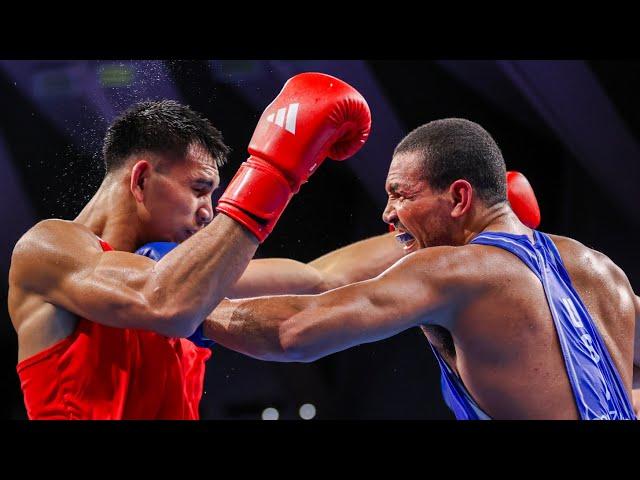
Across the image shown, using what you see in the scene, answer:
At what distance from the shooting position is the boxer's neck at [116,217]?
2.55m

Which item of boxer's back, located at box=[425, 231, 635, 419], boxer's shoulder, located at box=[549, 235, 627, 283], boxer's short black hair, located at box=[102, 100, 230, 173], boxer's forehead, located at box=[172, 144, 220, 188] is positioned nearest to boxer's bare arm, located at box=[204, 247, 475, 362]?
boxer's back, located at box=[425, 231, 635, 419]

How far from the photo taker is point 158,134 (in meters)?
2.66

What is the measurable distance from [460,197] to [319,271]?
1092mm

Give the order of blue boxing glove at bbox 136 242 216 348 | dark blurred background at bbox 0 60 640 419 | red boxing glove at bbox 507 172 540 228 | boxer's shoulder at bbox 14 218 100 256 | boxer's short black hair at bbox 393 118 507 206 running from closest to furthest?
boxer's shoulder at bbox 14 218 100 256 → blue boxing glove at bbox 136 242 216 348 → boxer's short black hair at bbox 393 118 507 206 → red boxing glove at bbox 507 172 540 228 → dark blurred background at bbox 0 60 640 419

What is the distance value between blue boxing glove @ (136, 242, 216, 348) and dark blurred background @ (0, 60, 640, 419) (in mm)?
2624

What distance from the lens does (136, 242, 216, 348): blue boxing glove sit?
2354 millimetres

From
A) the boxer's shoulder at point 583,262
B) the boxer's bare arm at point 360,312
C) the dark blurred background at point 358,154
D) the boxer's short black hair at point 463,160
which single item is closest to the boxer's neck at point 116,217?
the boxer's bare arm at point 360,312

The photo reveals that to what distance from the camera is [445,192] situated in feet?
8.05

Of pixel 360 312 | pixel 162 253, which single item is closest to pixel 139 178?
pixel 162 253

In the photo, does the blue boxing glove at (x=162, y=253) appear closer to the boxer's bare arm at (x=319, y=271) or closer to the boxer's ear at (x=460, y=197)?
the boxer's bare arm at (x=319, y=271)

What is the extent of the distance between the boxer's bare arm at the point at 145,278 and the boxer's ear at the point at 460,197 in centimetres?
74

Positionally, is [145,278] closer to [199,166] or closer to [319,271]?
[199,166]

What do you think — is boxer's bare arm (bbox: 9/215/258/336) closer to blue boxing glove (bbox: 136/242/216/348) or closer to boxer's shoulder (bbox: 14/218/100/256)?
boxer's shoulder (bbox: 14/218/100/256)

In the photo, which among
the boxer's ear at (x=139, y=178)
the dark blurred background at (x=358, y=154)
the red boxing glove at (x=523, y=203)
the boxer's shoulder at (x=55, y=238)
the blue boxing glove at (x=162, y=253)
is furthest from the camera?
the dark blurred background at (x=358, y=154)
